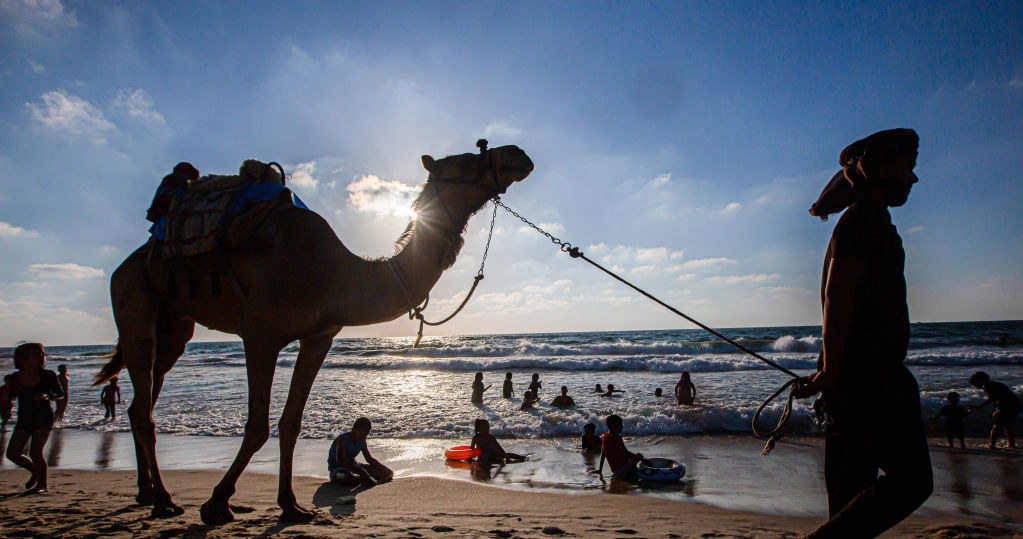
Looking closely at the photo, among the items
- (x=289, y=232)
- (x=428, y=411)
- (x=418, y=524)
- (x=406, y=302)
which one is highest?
(x=289, y=232)

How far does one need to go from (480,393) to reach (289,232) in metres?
14.9

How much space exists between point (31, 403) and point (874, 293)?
381 inches

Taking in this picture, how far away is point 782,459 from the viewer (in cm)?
964

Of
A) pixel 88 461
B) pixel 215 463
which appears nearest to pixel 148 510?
pixel 215 463

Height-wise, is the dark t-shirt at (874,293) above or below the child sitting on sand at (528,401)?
above

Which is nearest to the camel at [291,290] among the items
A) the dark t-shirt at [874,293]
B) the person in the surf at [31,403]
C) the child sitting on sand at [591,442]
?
the dark t-shirt at [874,293]

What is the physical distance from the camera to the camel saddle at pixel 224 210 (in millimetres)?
4121

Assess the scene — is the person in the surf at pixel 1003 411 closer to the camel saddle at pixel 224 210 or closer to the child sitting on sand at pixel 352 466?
the child sitting on sand at pixel 352 466

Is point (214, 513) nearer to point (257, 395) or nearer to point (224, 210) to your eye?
point (257, 395)

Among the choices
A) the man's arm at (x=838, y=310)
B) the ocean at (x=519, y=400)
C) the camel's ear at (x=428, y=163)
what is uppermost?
the camel's ear at (x=428, y=163)

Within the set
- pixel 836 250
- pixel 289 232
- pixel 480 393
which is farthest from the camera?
pixel 480 393

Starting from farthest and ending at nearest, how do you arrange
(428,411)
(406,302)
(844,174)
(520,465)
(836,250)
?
(428,411) < (520,465) < (406,302) < (844,174) < (836,250)

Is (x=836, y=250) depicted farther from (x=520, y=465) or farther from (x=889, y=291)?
(x=520, y=465)

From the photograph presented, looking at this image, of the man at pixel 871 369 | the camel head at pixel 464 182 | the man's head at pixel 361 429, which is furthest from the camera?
the man's head at pixel 361 429
